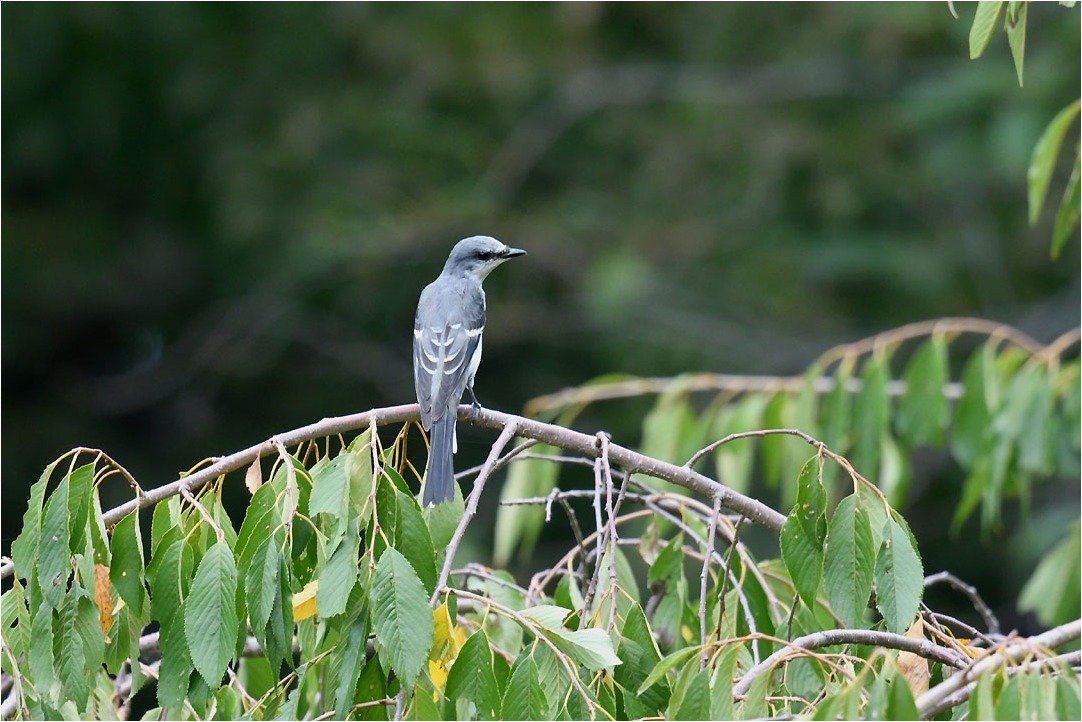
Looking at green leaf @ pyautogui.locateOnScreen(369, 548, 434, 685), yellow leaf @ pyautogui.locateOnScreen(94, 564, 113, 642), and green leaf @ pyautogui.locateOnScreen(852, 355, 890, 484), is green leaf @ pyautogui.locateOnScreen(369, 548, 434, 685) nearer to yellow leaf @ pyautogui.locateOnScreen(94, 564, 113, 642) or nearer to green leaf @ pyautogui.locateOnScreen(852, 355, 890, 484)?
yellow leaf @ pyautogui.locateOnScreen(94, 564, 113, 642)

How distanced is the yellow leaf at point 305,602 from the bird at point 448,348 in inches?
14.4

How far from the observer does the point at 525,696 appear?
6.95ft

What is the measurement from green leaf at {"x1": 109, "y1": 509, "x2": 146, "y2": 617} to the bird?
63cm

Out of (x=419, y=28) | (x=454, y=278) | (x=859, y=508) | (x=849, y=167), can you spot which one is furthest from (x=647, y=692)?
(x=419, y=28)

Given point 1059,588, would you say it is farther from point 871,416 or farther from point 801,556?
point 801,556

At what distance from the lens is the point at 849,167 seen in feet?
39.5

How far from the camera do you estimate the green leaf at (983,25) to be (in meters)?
2.64

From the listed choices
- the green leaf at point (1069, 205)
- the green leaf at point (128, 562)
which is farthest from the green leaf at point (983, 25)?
the green leaf at point (128, 562)

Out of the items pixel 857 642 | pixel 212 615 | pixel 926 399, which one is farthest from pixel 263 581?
pixel 926 399

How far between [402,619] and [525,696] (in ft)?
0.83

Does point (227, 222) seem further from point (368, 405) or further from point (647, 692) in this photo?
point (647, 692)

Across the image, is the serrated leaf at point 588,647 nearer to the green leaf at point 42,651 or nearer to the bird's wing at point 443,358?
the green leaf at point 42,651

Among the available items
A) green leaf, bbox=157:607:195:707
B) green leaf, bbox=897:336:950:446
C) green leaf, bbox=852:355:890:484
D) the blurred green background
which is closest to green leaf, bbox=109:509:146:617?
green leaf, bbox=157:607:195:707

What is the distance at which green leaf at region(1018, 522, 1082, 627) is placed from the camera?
4.26 m
